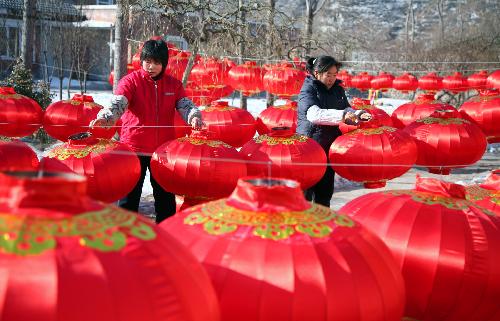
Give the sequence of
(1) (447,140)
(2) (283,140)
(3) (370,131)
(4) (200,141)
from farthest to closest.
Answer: (1) (447,140), (3) (370,131), (2) (283,140), (4) (200,141)

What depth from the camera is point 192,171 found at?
4.83 meters

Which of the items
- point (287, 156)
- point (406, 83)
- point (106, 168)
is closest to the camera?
point (106, 168)

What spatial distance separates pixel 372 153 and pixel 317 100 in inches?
41.9

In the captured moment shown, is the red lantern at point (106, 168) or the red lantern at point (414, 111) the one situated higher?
the red lantern at point (414, 111)

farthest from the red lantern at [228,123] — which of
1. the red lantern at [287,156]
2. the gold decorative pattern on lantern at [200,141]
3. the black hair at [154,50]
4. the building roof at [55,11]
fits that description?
the building roof at [55,11]

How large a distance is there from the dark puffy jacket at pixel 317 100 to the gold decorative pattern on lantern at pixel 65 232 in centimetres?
347

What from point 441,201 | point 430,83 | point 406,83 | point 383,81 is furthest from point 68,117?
point 383,81

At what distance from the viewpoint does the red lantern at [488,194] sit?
12.5ft

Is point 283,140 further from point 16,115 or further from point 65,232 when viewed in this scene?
point 16,115

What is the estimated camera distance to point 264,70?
1348 centimetres

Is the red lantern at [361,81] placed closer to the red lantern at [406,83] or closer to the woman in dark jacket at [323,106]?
the red lantern at [406,83]

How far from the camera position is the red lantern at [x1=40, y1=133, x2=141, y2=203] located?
4.69 meters

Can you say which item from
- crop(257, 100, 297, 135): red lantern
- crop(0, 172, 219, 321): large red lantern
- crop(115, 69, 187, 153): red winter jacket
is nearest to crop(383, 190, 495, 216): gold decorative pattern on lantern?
crop(0, 172, 219, 321): large red lantern

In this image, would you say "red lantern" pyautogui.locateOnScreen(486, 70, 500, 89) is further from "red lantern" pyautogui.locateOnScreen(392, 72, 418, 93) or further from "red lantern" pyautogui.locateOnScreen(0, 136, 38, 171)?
"red lantern" pyautogui.locateOnScreen(0, 136, 38, 171)
